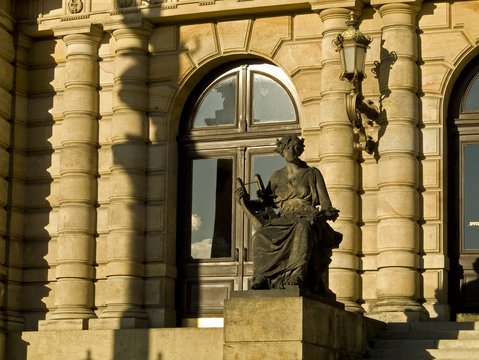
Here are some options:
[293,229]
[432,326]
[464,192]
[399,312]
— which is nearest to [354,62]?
[464,192]

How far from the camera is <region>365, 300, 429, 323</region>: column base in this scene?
2373 cm

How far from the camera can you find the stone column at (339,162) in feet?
80.6

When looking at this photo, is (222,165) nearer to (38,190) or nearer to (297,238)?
(38,190)

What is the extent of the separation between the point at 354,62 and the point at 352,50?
212mm

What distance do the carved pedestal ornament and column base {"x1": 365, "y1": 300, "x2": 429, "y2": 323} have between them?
27.8 feet

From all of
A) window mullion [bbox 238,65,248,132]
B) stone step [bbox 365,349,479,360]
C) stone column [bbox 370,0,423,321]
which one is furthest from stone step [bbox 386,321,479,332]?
window mullion [bbox 238,65,248,132]

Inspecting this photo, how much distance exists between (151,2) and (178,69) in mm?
1404

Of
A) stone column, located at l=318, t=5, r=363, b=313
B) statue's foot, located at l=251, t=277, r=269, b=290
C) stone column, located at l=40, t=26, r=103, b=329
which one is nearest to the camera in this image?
A: statue's foot, located at l=251, t=277, r=269, b=290

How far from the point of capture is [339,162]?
24922 millimetres

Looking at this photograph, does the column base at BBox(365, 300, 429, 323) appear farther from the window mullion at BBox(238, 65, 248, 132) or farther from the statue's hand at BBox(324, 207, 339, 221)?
the window mullion at BBox(238, 65, 248, 132)

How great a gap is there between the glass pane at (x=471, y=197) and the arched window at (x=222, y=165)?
334 cm

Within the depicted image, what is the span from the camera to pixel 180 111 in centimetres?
2694

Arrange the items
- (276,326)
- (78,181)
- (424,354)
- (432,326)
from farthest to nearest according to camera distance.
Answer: (78,181) < (432,326) < (424,354) < (276,326)

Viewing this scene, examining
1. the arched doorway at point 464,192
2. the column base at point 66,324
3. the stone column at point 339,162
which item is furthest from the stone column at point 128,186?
the arched doorway at point 464,192
